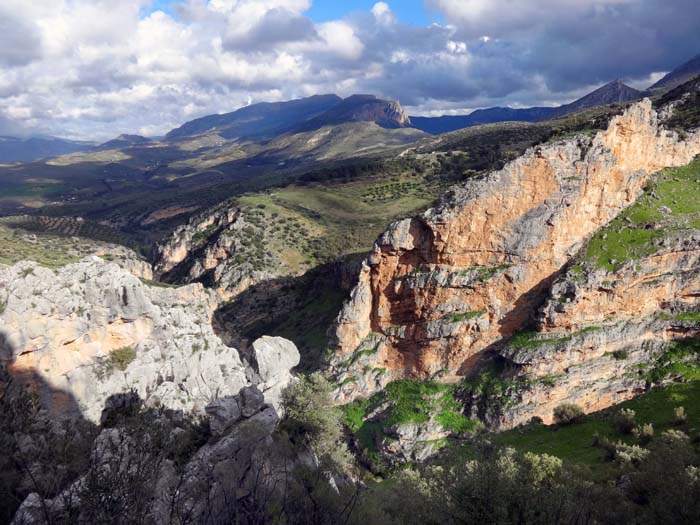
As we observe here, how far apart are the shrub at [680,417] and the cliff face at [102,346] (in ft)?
93.5

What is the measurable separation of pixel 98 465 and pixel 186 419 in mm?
16838

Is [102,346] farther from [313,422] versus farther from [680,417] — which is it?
[680,417]

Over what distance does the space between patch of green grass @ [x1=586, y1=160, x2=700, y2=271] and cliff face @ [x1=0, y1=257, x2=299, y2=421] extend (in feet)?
102

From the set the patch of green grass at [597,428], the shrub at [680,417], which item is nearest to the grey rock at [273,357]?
the patch of green grass at [597,428]

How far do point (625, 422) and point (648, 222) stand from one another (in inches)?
719

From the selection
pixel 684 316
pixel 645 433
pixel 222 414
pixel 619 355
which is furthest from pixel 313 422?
pixel 684 316

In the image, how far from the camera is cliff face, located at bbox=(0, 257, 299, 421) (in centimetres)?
2909

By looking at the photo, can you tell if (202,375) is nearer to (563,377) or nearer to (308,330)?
(308,330)

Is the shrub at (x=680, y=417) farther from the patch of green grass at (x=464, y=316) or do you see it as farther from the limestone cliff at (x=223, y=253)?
the limestone cliff at (x=223, y=253)

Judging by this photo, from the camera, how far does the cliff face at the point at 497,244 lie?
38469mm

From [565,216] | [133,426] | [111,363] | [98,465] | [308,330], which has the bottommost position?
[308,330]

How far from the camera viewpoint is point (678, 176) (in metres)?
44.2

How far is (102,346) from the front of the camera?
33.6m

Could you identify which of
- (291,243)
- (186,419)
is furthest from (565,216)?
(291,243)
